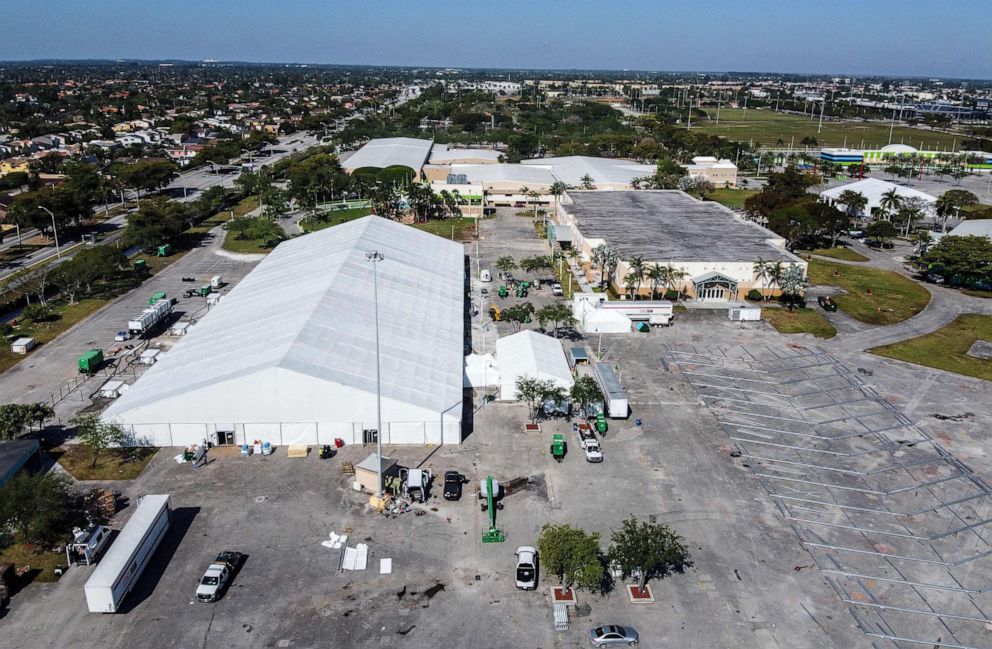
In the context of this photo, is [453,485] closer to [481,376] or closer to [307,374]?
[307,374]

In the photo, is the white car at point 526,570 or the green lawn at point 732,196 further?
the green lawn at point 732,196

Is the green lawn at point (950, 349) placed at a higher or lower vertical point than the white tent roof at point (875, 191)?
lower

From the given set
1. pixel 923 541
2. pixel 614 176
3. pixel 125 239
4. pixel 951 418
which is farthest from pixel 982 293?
pixel 125 239

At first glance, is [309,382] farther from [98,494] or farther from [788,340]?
[788,340]

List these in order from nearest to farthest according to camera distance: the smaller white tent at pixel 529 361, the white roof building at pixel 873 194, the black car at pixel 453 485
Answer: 1. the black car at pixel 453 485
2. the smaller white tent at pixel 529 361
3. the white roof building at pixel 873 194

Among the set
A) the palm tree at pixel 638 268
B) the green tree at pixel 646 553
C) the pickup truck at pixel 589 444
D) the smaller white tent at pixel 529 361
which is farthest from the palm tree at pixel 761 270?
the green tree at pixel 646 553

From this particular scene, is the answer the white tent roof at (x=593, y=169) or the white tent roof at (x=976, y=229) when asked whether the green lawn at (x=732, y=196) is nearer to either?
the white tent roof at (x=593, y=169)

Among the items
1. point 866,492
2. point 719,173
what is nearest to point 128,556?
point 866,492
